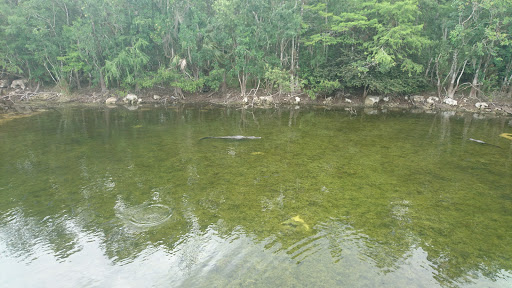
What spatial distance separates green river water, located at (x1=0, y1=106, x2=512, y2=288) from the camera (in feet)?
14.9

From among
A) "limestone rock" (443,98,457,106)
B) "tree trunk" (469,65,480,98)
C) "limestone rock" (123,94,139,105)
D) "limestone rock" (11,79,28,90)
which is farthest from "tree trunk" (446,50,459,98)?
"limestone rock" (11,79,28,90)

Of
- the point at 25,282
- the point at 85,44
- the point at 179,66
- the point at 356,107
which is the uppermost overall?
the point at 85,44

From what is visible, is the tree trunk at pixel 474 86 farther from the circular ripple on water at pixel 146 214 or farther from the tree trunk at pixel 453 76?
the circular ripple on water at pixel 146 214

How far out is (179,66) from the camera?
22141 millimetres

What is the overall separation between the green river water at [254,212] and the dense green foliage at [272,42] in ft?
29.2

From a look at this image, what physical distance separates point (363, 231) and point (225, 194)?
3.08m

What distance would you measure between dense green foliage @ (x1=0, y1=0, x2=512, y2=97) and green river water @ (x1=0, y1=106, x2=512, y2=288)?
889 centimetres

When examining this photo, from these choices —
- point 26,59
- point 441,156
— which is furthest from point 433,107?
point 26,59

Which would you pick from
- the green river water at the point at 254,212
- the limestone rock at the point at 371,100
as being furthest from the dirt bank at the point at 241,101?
the green river water at the point at 254,212

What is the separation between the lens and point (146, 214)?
241 inches

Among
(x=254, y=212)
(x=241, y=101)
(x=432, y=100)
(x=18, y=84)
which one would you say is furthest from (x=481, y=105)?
(x=18, y=84)

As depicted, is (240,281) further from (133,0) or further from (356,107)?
(133,0)

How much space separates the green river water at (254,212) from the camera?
14.9 ft

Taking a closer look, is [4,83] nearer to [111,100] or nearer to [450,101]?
[111,100]
